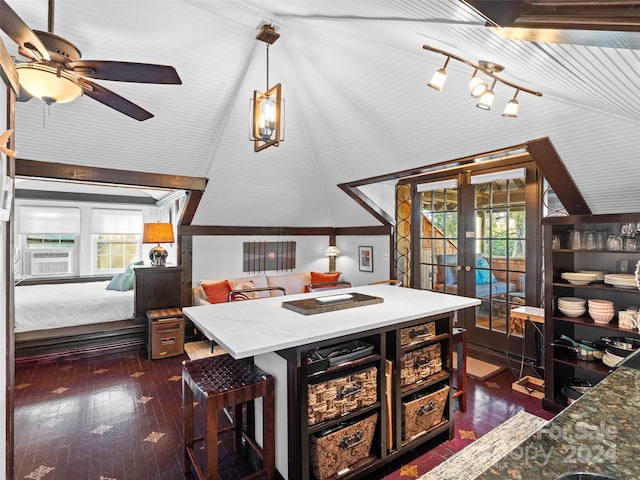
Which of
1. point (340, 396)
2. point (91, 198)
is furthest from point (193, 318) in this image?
point (91, 198)

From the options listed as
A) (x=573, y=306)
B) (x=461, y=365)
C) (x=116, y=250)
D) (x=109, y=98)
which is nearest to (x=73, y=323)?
(x=116, y=250)

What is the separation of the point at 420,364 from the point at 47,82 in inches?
111

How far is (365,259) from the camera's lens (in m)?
6.18

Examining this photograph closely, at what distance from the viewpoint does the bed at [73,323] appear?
4112 millimetres

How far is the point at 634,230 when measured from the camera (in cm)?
265

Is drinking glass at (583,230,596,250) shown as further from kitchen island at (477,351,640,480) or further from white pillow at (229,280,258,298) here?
white pillow at (229,280,258,298)

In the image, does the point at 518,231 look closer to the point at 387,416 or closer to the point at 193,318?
the point at 387,416

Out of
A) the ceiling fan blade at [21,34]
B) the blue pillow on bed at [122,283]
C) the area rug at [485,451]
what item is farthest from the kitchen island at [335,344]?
the blue pillow on bed at [122,283]

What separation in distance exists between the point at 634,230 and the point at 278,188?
4.06m

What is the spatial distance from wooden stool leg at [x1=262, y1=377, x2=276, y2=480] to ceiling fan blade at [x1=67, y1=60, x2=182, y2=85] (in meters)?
1.82

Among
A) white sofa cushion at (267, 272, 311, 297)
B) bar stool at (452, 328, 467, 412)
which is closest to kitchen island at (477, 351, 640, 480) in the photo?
bar stool at (452, 328, 467, 412)

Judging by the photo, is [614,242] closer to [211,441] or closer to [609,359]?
[609,359]

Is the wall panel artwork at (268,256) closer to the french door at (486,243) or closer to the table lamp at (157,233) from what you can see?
the table lamp at (157,233)

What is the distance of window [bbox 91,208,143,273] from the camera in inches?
260
